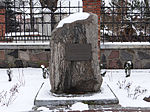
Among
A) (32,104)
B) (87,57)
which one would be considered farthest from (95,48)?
(32,104)

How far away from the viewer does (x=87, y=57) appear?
3.08 meters

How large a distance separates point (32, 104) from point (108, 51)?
11.4 ft

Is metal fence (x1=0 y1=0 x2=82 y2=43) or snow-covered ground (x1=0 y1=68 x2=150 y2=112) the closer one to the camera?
snow-covered ground (x1=0 y1=68 x2=150 y2=112)

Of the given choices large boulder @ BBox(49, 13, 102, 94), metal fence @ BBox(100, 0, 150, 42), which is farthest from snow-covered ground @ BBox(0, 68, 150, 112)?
metal fence @ BBox(100, 0, 150, 42)

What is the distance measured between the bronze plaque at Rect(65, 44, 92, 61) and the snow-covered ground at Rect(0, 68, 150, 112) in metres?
0.71

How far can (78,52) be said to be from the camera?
308cm

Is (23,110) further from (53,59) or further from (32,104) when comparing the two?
(53,59)

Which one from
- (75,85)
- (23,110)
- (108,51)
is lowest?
(23,110)

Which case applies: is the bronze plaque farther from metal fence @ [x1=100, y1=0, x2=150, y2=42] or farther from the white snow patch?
metal fence @ [x1=100, y1=0, x2=150, y2=42]

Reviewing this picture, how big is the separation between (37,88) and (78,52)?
1.52 meters

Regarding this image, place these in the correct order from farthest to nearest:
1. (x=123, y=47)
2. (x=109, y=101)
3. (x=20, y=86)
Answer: (x=123, y=47) → (x=20, y=86) → (x=109, y=101)

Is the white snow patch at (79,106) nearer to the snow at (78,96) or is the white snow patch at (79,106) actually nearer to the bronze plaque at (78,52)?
the snow at (78,96)

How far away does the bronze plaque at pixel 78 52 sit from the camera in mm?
3043

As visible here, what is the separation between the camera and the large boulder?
9.98ft
